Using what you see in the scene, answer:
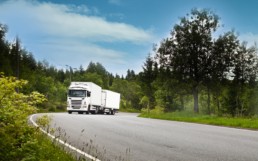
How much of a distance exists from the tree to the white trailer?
13.1 metres

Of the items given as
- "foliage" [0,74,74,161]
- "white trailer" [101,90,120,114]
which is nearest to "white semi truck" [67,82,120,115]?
"white trailer" [101,90,120,114]

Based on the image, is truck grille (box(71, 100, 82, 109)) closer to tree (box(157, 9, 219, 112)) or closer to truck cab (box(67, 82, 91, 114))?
truck cab (box(67, 82, 91, 114))

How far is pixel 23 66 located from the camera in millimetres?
84625

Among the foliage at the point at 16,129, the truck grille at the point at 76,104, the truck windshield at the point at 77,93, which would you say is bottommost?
the foliage at the point at 16,129

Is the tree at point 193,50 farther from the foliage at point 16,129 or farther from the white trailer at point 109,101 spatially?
the foliage at point 16,129

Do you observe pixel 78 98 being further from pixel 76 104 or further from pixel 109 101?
pixel 109 101

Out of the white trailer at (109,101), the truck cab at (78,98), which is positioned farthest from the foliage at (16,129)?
the white trailer at (109,101)

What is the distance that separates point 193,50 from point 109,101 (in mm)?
18373

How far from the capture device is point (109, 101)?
6275 centimetres

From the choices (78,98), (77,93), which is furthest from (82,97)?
(77,93)

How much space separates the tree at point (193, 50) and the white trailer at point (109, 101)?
13051 millimetres

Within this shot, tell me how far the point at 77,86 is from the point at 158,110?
33.3 m

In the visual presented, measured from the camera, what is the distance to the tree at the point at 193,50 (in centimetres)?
4875

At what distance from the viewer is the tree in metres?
48.8
